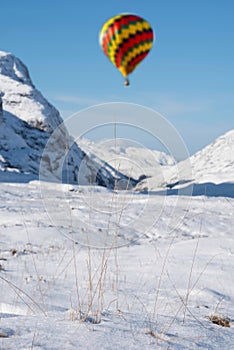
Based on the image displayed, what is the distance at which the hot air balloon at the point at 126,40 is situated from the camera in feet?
27.6

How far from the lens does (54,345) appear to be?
1.87 m

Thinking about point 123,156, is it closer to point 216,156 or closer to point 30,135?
point 30,135

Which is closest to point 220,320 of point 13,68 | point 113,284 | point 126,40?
point 113,284

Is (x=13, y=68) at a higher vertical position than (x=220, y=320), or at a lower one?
higher

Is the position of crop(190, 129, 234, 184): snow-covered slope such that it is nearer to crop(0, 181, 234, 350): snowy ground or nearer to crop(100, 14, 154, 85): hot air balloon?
crop(100, 14, 154, 85): hot air balloon

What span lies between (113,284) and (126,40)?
645 cm

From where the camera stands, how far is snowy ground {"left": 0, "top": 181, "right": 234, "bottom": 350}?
2.11m

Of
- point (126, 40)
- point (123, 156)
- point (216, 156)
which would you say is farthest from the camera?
point (216, 156)

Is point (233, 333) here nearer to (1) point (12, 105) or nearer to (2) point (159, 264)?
(2) point (159, 264)

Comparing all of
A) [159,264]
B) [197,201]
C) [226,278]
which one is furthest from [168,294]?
[197,201]

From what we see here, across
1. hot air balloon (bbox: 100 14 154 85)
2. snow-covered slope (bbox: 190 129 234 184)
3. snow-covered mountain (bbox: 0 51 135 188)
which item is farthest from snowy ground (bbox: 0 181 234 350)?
snow-covered slope (bbox: 190 129 234 184)

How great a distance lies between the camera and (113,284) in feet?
11.7

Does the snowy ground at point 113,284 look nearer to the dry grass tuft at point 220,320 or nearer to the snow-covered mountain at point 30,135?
the dry grass tuft at point 220,320

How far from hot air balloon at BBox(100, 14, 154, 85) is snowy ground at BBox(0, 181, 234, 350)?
3918 millimetres
